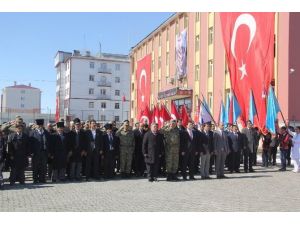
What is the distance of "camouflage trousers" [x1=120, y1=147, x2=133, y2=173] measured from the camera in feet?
47.3

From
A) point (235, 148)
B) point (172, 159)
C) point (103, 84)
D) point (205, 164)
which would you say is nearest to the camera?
point (172, 159)

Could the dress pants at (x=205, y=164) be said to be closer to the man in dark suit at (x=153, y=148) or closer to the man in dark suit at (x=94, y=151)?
the man in dark suit at (x=153, y=148)

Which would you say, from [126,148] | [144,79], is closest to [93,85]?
[144,79]

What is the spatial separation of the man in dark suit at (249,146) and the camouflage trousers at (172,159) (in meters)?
3.58

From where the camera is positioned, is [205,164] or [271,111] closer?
[205,164]

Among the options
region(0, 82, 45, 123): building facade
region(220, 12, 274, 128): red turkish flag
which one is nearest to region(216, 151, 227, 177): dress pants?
region(220, 12, 274, 128): red turkish flag

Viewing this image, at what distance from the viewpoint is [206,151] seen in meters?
14.6

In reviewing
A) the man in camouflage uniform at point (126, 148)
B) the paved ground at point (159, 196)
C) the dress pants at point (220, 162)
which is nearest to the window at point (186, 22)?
the dress pants at point (220, 162)

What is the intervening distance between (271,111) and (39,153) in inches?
329

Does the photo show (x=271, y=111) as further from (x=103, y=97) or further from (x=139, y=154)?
(x=103, y=97)

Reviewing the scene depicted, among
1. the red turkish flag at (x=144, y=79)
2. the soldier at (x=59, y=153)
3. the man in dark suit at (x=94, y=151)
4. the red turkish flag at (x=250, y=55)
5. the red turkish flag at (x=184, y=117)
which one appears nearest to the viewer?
the soldier at (x=59, y=153)

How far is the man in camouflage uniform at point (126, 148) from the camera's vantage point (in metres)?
14.4
